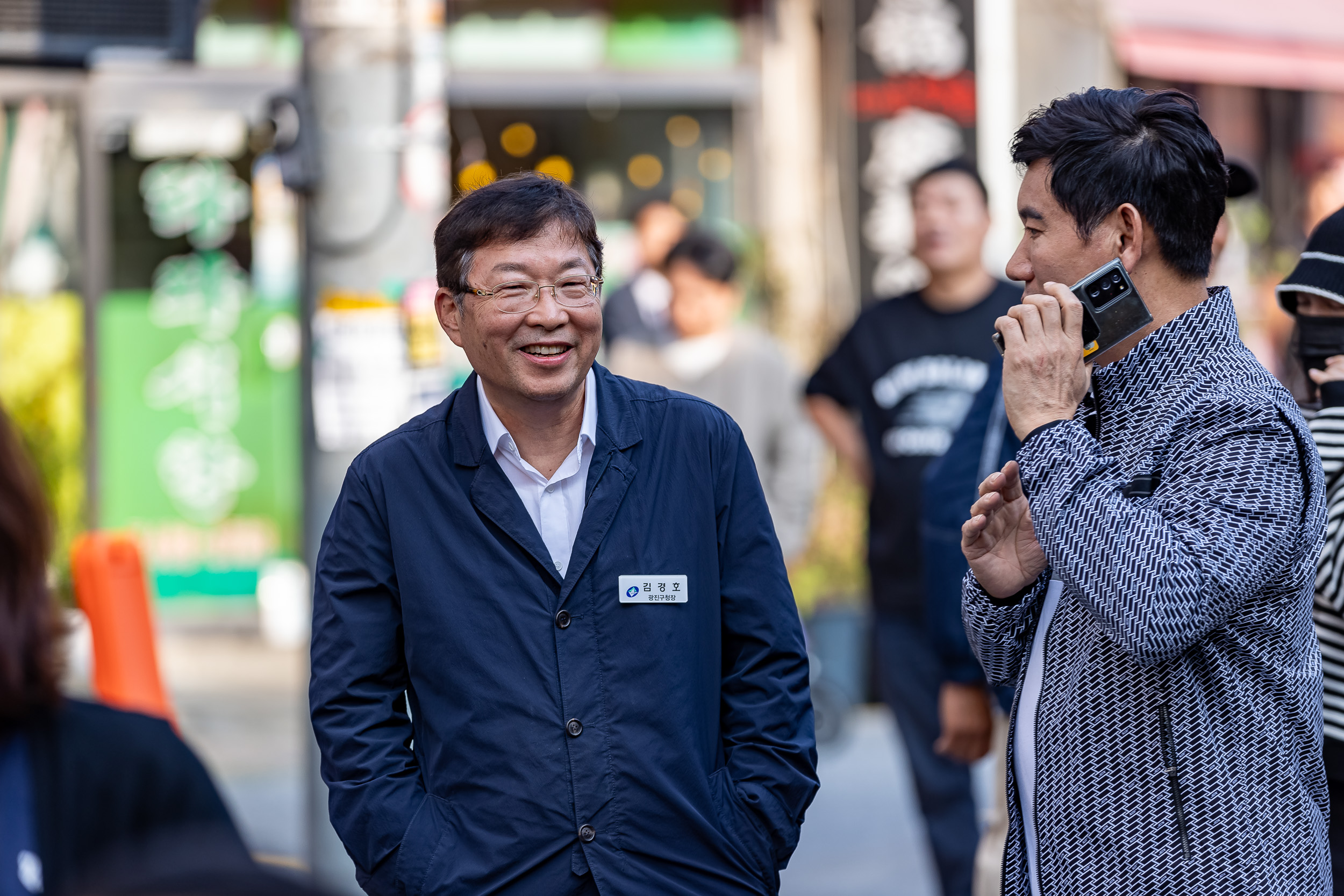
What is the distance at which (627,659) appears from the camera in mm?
2611

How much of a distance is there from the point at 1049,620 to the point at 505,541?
87cm

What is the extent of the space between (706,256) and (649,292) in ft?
5.11

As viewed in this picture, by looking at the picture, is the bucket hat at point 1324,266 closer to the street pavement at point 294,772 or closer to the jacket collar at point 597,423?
the jacket collar at point 597,423

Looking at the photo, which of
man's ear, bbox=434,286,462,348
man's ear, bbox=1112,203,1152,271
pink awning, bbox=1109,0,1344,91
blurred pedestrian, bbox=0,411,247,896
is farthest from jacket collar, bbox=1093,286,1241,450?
pink awning, bbox=1109,0,1344,91

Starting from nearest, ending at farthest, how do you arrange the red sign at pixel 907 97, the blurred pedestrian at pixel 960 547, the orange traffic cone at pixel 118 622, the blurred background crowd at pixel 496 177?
the blurred pedestrian at pixel 960 547, the orange traffic cone at pixel 118 622, the blurred background crowd at pixel 496 177, the red sign at pixel 907 97

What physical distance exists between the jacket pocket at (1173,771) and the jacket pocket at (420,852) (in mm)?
1092

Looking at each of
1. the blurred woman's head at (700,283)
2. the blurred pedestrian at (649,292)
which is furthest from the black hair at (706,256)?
the blurred pedestrian at (649,292)

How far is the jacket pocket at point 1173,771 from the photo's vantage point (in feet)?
7.67

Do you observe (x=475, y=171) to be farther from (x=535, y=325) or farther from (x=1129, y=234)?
(x=1129, y=234)

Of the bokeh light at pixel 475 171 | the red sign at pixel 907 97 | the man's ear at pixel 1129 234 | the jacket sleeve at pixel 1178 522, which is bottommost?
the jacket sleeve at pixel 1178 522

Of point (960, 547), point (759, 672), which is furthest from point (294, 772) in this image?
point (759, 672)

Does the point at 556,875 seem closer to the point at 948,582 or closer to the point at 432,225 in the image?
the point at 948,582

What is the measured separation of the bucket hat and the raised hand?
94 cm

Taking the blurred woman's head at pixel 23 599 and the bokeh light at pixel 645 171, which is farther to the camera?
the bokeh light at pixel 645 171
